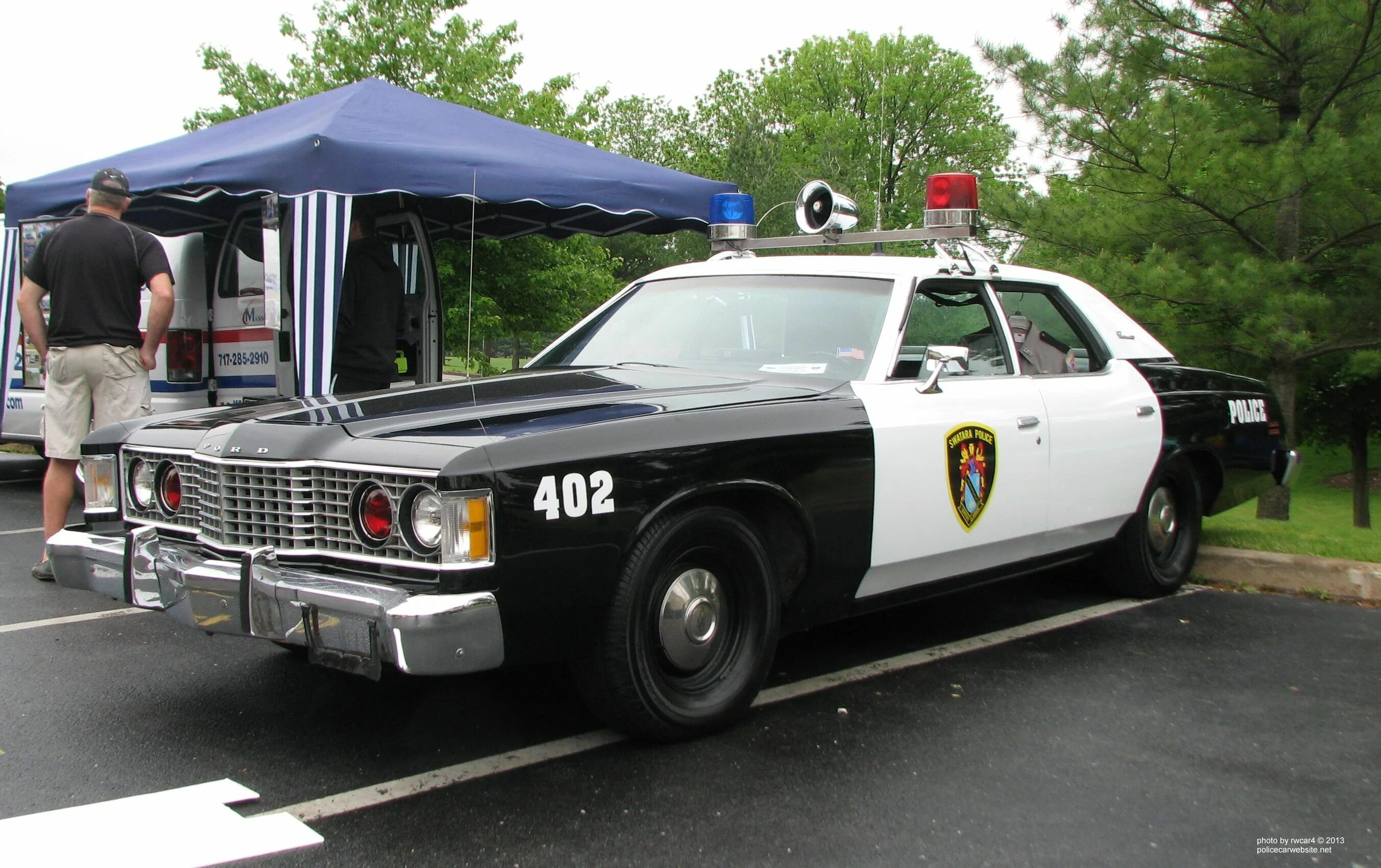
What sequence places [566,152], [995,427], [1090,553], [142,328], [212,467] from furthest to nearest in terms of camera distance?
[566,152]
[142,328]
[1090,553]
[995,427]
[212,467]

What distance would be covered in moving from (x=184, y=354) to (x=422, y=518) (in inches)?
224

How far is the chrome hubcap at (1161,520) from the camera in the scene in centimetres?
545

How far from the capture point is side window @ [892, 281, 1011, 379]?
4.36 m

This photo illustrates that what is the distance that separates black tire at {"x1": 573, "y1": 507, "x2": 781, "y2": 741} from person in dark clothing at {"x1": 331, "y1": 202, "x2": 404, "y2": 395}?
14.9 feet

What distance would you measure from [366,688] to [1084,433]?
2.89 m

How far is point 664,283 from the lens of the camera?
16.4 ft

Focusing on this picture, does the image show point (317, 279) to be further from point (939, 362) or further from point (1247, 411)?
point (1247, 411)

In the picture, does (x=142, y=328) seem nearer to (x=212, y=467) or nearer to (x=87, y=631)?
(x=87, y=631)

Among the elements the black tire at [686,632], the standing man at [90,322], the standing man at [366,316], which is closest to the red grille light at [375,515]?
the black tire at [686,632]

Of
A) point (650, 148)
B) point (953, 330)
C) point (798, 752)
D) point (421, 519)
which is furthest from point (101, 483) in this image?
point (650, 148)

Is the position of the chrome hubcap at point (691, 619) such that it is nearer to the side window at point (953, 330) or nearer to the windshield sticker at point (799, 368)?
the windshield sticker at point (799, 368)

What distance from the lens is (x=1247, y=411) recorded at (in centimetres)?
592

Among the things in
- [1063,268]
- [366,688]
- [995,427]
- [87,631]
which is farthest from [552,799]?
[1063,268]

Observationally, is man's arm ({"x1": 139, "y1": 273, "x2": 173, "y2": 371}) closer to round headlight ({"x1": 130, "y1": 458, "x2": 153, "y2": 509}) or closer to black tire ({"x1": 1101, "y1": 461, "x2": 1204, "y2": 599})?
round headlight ({"x1": 130, "y1": 458, "x2": 153, "y2": 509})
